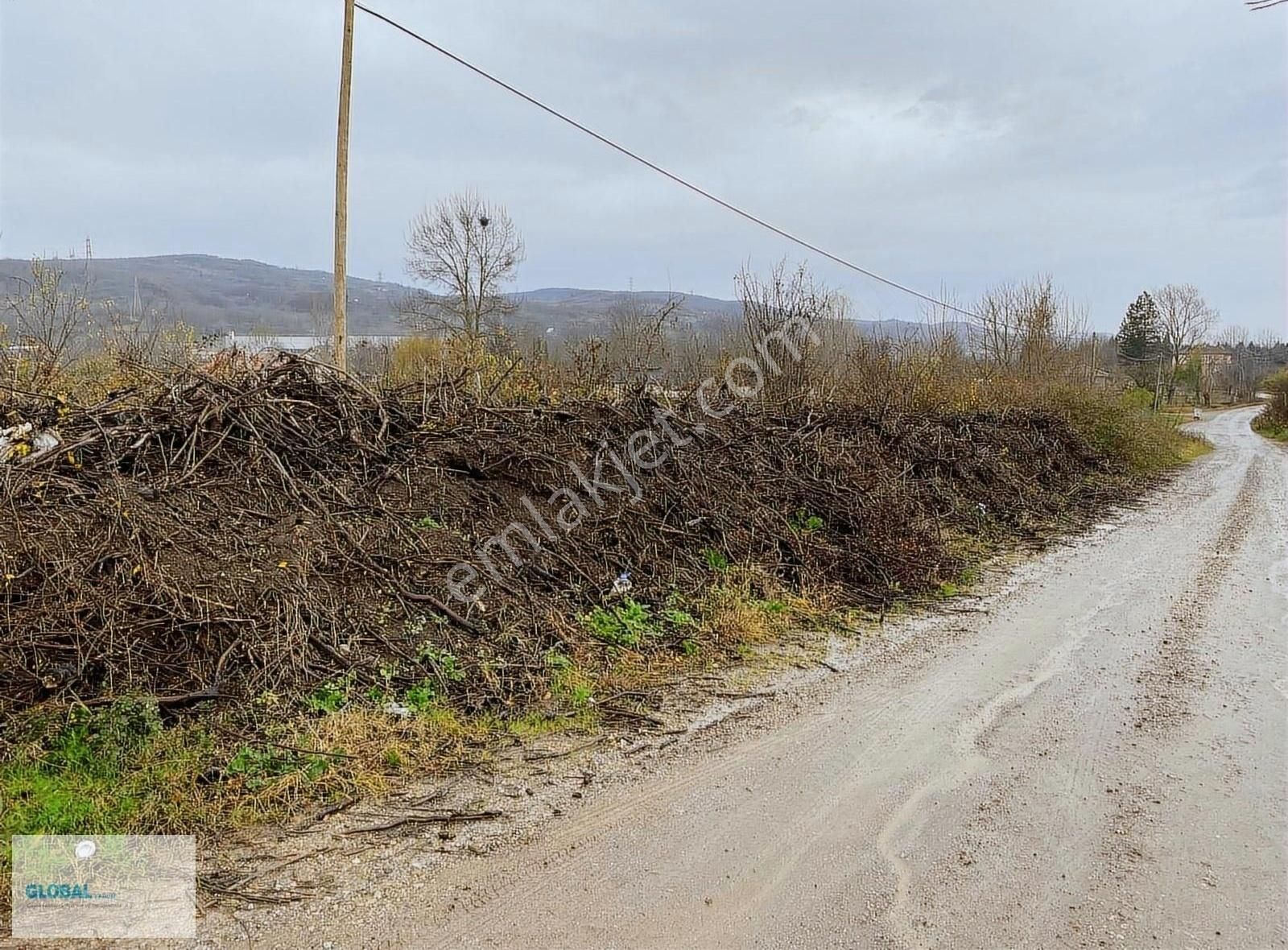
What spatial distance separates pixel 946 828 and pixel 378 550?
3886 millimetres

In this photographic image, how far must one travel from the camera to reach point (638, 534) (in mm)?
6965

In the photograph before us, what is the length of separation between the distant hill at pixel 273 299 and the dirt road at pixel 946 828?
8.43 m

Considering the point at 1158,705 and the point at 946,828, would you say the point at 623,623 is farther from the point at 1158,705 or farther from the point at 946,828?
the point at 1158,705

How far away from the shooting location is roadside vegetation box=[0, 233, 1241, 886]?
3.82m

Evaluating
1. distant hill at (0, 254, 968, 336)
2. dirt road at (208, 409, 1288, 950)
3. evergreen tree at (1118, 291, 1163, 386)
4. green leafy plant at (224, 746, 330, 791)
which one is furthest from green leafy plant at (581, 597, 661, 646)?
evergreen tree at (1118, 291, 1163, 386)

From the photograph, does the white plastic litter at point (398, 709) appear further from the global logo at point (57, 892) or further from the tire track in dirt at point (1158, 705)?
the tire track in dirt at point (1158, 705)

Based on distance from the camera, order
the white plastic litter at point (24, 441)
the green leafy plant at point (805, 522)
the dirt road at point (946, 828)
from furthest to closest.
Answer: the green leafy plant at point (805, 522) < the white plastic litter at point (24, 441) < the dirt road at point (946, 828)

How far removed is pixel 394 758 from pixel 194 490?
276cm

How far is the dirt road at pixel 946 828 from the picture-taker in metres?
2.77

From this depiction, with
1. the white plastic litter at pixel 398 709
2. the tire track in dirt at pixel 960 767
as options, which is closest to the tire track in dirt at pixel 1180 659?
the tire track in dirt at pixel 960 767

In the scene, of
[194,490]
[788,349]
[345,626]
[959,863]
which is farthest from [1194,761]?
[788,349]

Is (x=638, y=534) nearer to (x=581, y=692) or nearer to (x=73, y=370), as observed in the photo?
(x=581, y=692)

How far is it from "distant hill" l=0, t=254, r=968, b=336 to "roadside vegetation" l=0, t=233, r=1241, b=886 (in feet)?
13.4

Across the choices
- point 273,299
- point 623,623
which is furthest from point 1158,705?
point 273,299
